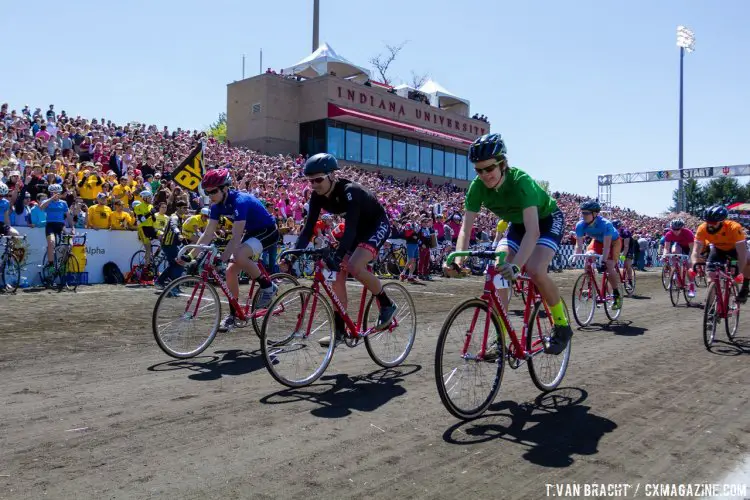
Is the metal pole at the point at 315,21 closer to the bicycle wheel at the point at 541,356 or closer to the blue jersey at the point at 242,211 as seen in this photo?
the blue jersey at the point at 242,211

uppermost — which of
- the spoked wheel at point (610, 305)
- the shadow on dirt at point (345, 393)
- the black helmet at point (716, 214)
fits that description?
the black helmet at point (716, 214)

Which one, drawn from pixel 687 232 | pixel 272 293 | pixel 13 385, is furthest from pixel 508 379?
pixel 687 232

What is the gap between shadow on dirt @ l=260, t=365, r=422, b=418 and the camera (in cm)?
479

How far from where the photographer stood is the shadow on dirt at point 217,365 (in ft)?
19.3

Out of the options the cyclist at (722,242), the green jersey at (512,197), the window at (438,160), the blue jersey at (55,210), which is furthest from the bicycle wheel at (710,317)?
the window at (438,160)

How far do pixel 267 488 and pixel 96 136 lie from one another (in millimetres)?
18184

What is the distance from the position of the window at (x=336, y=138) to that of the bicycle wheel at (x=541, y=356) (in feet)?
116

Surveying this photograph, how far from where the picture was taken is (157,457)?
3.65m

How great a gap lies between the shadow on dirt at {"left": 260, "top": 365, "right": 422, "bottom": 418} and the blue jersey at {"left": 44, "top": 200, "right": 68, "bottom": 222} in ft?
32.3

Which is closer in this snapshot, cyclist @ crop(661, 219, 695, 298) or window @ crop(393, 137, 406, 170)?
cyclist @ crop(661, 219, 695, 298)

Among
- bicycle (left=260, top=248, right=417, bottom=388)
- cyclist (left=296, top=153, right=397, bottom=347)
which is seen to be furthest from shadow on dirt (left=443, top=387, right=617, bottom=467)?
cyclist (left=296, top=153, right=397, bottom=347)

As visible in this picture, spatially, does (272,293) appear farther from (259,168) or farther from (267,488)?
(259,168)

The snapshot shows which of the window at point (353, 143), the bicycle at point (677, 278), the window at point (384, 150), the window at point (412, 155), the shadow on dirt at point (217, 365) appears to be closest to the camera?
the shadow on dirt at point (217, 365)

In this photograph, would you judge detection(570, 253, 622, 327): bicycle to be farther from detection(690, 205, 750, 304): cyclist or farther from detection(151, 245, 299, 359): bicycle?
detection(151, 245, 299, 359): bicycle
